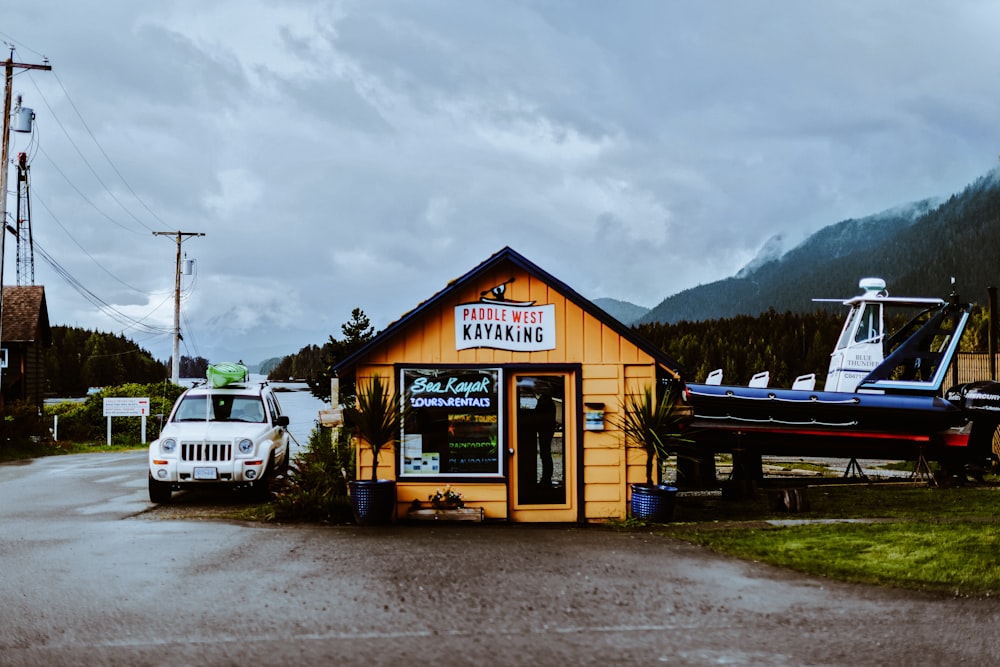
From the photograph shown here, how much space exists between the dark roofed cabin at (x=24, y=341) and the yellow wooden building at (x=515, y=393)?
34.1 m

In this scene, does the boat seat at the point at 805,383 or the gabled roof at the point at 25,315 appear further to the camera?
the gabled roof at the point at 25,315

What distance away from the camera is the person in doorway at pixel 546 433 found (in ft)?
47.3

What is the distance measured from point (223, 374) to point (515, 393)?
6.24m

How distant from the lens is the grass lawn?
9805 millimetres

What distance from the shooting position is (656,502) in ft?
44.9

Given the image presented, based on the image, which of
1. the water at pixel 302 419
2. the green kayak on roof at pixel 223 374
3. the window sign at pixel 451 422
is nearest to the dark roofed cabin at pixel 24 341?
the water at pixel 302 419

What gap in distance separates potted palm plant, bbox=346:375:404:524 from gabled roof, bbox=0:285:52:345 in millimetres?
35187

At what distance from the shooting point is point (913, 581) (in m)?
9.46

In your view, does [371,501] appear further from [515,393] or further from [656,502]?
[656,502]

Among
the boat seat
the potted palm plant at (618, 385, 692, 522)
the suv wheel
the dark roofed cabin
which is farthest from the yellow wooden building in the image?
the dark roofed cabin

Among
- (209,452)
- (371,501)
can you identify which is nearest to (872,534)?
(371,501)

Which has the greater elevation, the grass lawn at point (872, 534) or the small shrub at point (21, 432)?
the small shrub at point (21, 432)

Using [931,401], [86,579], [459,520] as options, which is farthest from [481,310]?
[931,401]

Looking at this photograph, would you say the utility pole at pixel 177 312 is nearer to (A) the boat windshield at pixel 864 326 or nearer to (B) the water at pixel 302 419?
(B) the water at pixel 302 419
